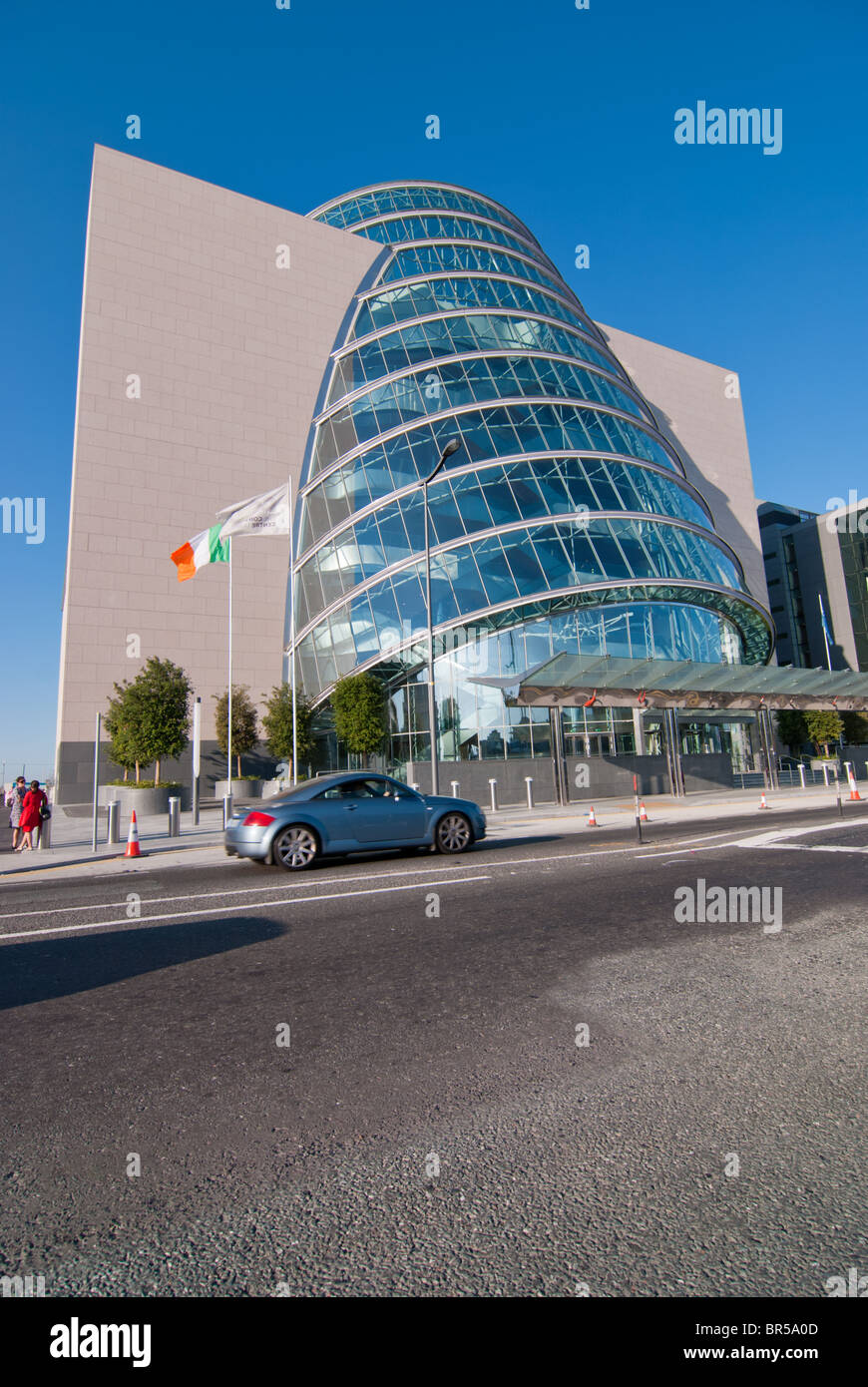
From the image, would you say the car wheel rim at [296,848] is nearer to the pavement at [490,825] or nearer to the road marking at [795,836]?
the pavement at [490,825]

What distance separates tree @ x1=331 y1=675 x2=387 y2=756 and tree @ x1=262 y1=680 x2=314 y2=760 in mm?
2260

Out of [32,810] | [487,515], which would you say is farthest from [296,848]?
[487,515]

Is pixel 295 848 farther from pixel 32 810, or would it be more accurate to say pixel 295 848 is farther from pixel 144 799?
pixel 144 799

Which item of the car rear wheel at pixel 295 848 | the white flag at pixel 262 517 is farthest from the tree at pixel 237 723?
the car rear wheel at pixel 295 848

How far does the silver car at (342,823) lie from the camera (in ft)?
35.9

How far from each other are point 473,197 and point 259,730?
37.6m

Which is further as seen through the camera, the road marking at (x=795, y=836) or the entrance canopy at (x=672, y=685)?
the entrance canopy at (x=672, y=685)

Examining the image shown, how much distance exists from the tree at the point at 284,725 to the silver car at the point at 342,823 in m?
20.6

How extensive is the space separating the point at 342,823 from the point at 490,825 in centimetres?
809

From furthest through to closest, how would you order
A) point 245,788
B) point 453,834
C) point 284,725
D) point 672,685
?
1. point 284,725
2. point 245,788
3. point 672,685
4. point 453,834

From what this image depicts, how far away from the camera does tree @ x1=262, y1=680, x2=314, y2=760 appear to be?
32.6m

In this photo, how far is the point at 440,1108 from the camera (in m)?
3.05

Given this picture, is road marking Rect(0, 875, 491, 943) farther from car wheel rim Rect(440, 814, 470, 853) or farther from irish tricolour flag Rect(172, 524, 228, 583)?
irish tricolour flag Rect(172, 524, 228, 583)
